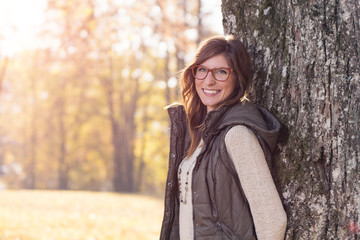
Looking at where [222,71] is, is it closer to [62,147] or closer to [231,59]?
[231,59]

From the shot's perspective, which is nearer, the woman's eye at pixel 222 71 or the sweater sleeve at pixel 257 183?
the sweater sleeve at pixel 257 183

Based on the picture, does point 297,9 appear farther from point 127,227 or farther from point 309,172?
point 127,227

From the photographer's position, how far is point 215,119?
2.74 meters

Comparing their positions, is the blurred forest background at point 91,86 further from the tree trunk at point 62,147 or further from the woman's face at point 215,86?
the woman's face at point 215,86

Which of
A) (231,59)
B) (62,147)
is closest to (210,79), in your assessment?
(231,59)

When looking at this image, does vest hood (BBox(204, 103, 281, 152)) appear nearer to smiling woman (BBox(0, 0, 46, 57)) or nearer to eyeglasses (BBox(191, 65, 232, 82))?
eyeglasses (BBox(191, 65, 232, 82))

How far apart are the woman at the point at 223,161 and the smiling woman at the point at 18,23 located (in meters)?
13.7

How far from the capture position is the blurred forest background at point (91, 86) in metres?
16.4

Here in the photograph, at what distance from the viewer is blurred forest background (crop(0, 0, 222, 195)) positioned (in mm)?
16391

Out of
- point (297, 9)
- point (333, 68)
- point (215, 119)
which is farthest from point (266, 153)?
point (297, 9)

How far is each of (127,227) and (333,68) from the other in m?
8.88

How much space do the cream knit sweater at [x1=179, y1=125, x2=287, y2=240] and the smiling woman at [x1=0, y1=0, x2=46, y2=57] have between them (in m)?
14.3

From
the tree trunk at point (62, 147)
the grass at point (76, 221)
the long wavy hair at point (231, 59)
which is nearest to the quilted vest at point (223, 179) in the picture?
the long wavy hair at point (231, 59)

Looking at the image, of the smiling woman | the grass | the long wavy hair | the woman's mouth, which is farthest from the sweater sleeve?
the smiling woman
